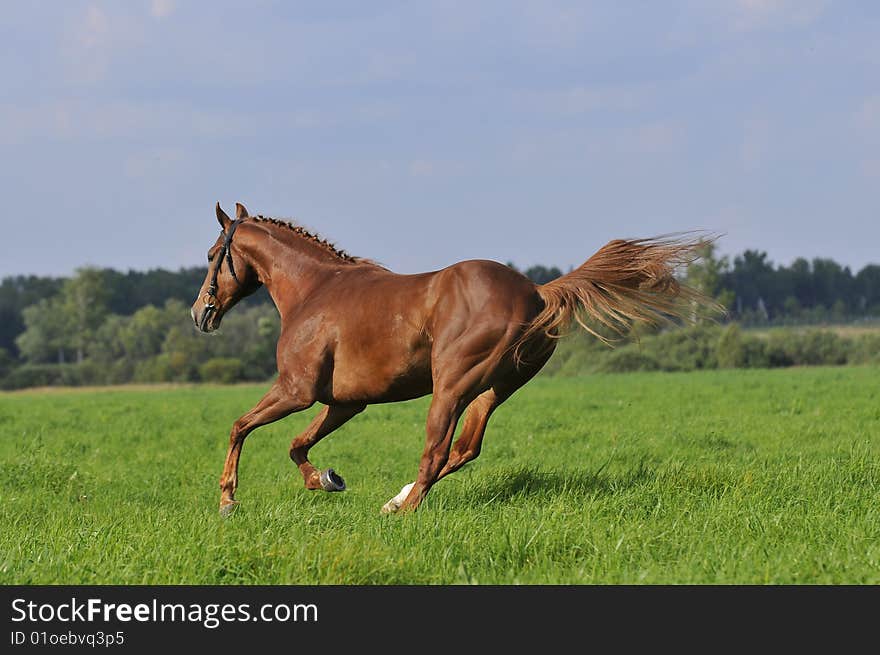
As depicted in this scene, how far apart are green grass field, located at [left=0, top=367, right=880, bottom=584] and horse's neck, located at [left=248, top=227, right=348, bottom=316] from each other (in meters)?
1.83

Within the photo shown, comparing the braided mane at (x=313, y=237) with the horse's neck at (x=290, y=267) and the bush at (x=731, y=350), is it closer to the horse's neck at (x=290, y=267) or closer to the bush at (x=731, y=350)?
the horse's neck at (x=290, y=267)

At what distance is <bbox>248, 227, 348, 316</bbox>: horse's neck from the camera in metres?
8.46

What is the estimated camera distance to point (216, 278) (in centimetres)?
895

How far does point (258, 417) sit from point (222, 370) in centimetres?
4639

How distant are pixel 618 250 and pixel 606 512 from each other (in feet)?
6.74

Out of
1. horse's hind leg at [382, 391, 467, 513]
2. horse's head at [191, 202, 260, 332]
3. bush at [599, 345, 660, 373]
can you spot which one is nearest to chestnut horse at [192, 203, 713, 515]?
horse's hind leg at [382, 391, 467, 513]

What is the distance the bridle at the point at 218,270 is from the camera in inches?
350

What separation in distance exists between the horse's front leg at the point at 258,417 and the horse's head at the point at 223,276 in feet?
4.54

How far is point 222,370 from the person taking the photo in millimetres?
53125

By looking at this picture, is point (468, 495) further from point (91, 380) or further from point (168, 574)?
point (91, 380)

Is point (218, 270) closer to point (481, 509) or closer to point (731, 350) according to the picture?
point (481, 509)

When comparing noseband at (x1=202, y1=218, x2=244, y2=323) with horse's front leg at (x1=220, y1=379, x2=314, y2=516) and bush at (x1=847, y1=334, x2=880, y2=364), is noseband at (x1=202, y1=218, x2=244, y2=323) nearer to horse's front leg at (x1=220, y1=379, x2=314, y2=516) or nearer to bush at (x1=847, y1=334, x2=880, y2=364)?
horse's front leg at (x1=220, y1=379, x2=314, y2=516)

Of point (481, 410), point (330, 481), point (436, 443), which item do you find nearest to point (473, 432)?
point (481, 410)
